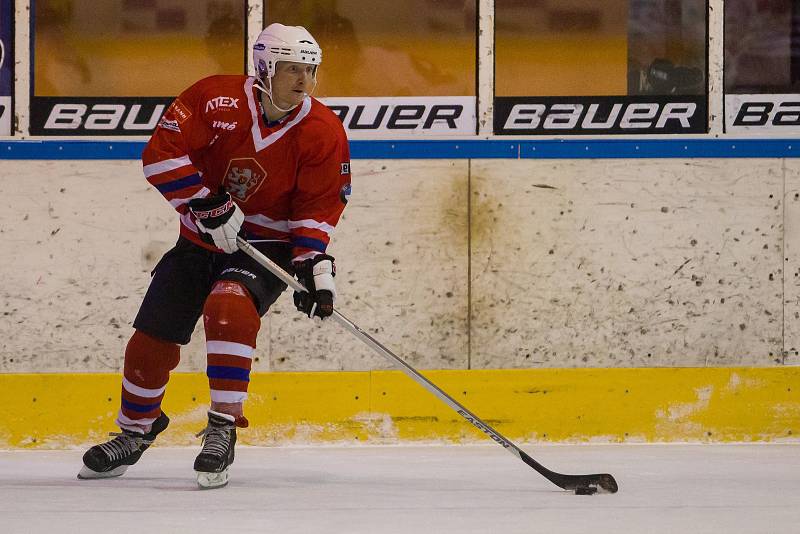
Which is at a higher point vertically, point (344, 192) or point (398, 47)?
point (398, 47)

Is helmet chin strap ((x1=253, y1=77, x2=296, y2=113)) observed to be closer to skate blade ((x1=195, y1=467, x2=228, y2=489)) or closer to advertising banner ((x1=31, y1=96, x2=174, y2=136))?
skate blade ((x1=195, y1=467, x2=228, y2=489))

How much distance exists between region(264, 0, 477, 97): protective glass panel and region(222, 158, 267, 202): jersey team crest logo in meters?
1.18

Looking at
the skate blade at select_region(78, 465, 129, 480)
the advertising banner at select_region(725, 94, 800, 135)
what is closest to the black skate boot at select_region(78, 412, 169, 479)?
the skate blade at select_region(78, 465, 129, 480)

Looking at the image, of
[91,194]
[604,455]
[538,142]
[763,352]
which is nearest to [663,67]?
[538,142]

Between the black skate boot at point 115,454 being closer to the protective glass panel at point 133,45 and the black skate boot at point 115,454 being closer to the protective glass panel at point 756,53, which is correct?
the protective glass panel at point 133,45

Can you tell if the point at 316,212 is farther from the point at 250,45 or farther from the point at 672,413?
the point at 672,413

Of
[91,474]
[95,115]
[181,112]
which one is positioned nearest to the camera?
[181,112]

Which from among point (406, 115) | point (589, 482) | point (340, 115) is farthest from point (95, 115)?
point (589, 482)

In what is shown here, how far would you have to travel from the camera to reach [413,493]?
3.31m

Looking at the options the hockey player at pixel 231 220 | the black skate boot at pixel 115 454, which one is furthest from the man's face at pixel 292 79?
the black skate boot at pixel 115 454

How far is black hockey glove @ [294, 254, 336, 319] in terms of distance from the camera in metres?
3.40

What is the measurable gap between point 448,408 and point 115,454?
1.28m

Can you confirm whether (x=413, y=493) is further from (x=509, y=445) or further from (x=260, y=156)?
(x=260, y=156)

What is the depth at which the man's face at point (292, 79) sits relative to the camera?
3367mm
